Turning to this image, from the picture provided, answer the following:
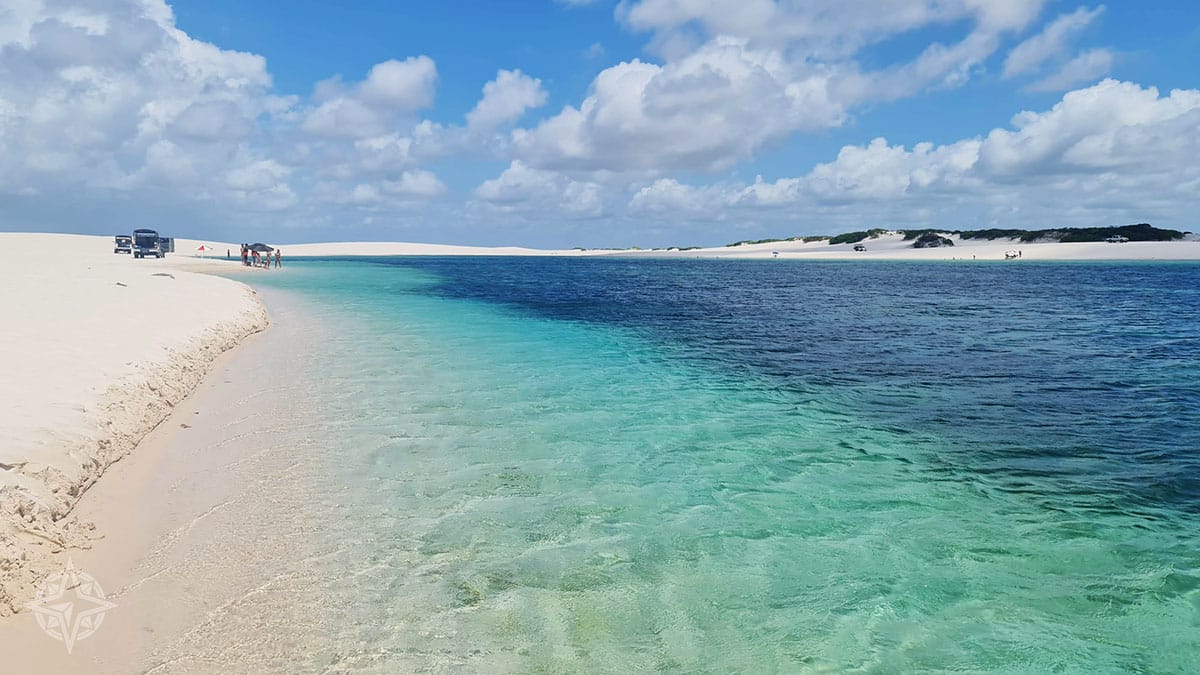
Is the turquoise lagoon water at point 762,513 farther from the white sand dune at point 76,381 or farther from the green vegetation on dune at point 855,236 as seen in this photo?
the green vegetation on dune at point 855,236

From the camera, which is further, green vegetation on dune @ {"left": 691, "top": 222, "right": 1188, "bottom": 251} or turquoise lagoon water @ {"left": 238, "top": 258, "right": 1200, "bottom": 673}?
green vegetation on dune @ {"left": 691, "top": 222, "right": 1188, "bottom": 251}

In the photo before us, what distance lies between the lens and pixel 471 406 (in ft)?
41.8

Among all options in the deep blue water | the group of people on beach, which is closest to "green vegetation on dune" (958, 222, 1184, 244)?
the deep blue water

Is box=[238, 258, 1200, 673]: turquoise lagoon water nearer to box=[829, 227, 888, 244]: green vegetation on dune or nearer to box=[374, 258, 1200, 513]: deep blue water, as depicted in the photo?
box=[374, 258, 1200, 513]: deep blue water

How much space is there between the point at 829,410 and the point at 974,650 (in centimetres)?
784

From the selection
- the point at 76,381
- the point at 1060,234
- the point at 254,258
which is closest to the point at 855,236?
the point at 1060,234

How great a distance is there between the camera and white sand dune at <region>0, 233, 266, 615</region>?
6.22m

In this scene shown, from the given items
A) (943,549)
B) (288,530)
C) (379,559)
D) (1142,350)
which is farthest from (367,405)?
(1142,350)

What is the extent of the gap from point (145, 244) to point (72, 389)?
71.4 m

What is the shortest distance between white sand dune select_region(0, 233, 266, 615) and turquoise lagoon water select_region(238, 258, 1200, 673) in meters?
2.49

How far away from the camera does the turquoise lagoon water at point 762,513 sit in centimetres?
527

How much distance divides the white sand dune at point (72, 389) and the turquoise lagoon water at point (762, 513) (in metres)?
2.49

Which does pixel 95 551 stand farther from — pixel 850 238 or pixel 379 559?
pixel 850 238

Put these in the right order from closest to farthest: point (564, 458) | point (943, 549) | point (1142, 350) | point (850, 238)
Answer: point (943, 549) → point (564, 458) → point (1142, 350) → point (850, 238)
